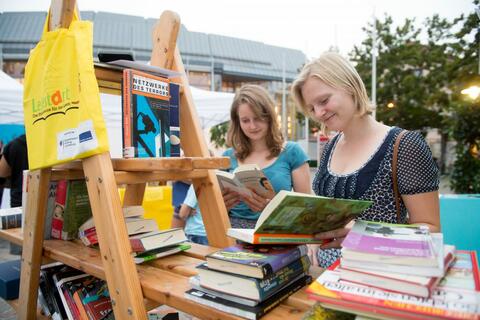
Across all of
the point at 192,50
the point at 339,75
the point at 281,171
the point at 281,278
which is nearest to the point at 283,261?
the point at 281,278

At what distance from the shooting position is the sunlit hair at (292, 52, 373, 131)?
1329 millimetres

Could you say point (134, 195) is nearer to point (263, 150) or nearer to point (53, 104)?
point (53, 104)

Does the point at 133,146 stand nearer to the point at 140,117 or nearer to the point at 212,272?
the point at 140,117

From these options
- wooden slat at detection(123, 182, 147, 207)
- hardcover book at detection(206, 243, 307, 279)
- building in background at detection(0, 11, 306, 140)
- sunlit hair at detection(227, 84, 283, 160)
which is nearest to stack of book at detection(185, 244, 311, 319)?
hardcover book at detection(206, 243, 307, 279)

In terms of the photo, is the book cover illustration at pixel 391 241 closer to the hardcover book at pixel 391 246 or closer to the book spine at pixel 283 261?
the hardcover book at pixel 391 246

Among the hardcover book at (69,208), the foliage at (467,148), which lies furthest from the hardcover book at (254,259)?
the foliage at (467,148)

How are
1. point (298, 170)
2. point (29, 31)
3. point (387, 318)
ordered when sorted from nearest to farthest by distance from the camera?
point (387, 318), point (298, 170), point (29, 31)

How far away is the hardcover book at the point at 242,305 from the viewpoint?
81 centimetres

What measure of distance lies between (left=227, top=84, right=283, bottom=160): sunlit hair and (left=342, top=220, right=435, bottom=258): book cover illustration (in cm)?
141

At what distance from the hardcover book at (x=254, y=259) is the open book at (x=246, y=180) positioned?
2.03ft

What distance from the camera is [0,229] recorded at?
174 centimetres

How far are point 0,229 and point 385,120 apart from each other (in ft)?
50.9

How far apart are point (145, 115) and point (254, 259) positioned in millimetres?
598

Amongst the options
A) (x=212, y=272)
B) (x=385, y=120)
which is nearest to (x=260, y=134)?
(x=212, y=272)
